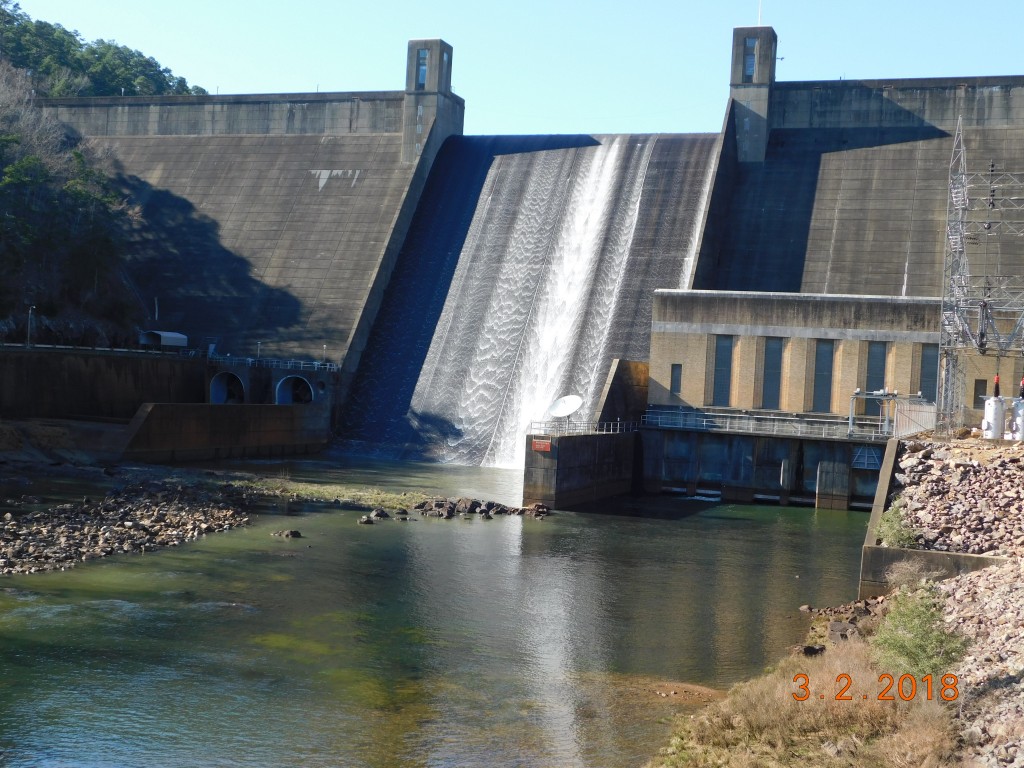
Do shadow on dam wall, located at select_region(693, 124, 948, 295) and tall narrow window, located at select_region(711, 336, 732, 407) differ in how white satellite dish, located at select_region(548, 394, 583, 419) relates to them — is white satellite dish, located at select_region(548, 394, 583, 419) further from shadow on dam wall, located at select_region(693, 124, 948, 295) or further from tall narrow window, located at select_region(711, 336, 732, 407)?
shadow on dam wall, located at select_region(693, 124, 948, 295)

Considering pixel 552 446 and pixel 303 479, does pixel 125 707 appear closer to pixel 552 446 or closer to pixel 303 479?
pixel 552 446

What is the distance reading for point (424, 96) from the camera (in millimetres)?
55469

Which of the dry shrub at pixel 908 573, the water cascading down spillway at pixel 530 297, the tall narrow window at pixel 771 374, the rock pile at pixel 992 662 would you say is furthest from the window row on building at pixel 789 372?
the rock pile at pixel 992 662

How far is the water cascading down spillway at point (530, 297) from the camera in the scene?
43094 mm

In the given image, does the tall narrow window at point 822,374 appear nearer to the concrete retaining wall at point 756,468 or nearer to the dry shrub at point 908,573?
the concrete retaining wall at point 756,468

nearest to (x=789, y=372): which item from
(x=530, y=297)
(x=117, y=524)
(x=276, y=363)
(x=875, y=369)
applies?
(x=875, y=369)

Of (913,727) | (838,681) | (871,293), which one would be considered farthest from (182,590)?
(871,293)

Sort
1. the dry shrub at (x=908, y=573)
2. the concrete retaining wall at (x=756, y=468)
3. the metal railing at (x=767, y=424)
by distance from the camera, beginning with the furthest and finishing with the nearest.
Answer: the metal railing at (x=767, y=424), the concrete retaining wall at (x=756, y=468), the dry shrub at (x=908, y=573)

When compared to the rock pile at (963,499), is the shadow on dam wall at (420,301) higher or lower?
higher

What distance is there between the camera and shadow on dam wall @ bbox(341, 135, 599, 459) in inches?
1741

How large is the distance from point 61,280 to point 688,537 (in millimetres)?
31501

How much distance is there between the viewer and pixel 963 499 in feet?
70.5

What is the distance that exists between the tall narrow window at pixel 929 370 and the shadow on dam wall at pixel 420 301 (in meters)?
16.6
